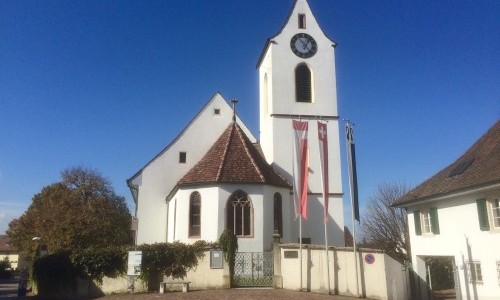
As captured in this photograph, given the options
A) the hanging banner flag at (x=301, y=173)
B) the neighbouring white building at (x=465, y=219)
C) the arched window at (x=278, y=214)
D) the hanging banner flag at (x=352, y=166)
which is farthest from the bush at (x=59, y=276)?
the neighbouring white building at (x=465, y=219)

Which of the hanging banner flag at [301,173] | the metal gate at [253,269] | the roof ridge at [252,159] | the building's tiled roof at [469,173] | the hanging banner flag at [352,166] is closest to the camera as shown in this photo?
the building's tiled roof at [469,173]

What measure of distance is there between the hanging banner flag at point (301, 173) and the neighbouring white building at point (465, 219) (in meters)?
6.85

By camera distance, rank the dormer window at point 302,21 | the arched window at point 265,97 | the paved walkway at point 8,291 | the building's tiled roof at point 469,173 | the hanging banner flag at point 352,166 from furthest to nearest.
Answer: the dormer window at point 302,21 → the arched window at point 265,97 → the paved walkway at point 8,291 → the hanging banner flag at point 352,166 → the building's tiled roof at point 469,173

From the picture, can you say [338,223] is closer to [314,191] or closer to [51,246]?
[314,191]

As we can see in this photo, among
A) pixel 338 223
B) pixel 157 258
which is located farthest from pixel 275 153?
pixel 157 258

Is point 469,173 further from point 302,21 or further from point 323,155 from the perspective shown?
point 302,21

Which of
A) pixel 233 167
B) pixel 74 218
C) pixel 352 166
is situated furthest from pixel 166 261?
pixel 74 218

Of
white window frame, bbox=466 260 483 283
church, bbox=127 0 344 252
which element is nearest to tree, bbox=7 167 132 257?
church, bbox=127 0 344 252

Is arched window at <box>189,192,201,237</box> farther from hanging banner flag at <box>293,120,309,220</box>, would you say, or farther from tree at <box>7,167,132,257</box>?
tree at <box>7,167,132,257</box>

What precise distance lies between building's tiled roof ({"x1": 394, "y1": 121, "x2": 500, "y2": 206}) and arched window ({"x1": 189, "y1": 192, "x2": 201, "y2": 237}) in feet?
39.6

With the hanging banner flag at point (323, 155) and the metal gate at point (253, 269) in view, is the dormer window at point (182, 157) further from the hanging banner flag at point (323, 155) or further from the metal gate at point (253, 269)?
the hanging banner flag at point (323, 155)

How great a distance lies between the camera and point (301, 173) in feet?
72.8

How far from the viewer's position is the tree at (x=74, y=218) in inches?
1681

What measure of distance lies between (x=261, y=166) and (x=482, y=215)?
11904 mm
